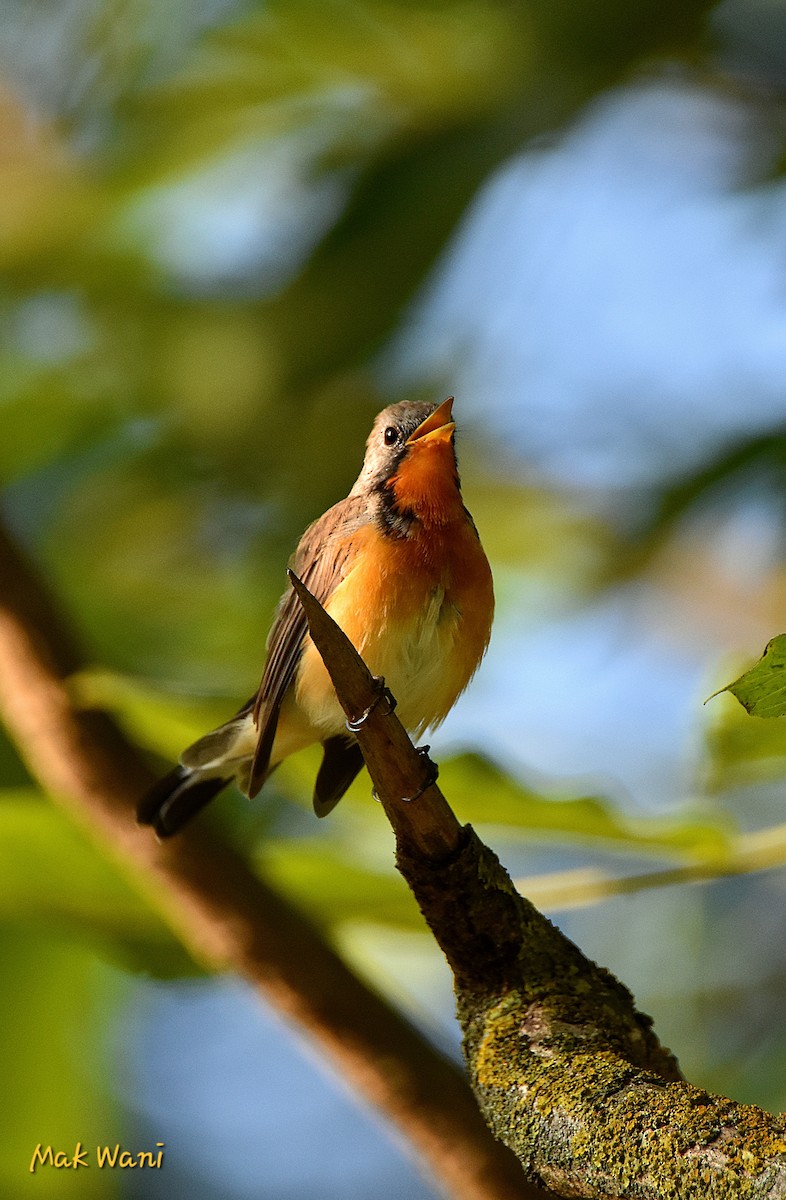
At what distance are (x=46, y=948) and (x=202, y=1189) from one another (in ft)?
8.66

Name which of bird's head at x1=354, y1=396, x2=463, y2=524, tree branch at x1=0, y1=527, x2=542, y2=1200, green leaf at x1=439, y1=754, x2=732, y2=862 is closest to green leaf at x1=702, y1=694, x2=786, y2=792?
green leaf at x1=439, y1=754, x2=732, y2=862

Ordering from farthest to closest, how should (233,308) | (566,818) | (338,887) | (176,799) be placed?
1. (233,308)
2. (176,799)
3. (338,887)
4. (566,818)

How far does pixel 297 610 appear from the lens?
13.5ft

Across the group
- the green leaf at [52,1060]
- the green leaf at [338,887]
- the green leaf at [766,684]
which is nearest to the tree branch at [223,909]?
the green leaf at [338,887]

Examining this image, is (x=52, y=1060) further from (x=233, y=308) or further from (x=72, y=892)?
(x=233, y=308)

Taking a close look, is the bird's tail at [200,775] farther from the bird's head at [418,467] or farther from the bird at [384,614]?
the bird's head at [418,467]

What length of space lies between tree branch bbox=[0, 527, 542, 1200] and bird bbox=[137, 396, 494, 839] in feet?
0.60

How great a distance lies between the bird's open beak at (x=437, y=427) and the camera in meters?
4.17

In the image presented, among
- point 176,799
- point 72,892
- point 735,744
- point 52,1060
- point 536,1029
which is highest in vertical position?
point 176,799

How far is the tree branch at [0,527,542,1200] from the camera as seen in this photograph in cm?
341

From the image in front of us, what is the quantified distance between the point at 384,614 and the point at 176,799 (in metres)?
0.87

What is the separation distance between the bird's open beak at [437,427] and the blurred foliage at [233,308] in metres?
1.19

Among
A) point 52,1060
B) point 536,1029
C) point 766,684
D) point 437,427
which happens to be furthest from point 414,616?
point 766,684

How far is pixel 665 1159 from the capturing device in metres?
2.13
